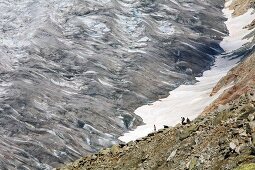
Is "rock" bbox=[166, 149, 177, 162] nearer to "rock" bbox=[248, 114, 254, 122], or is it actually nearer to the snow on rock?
"rock" bbox=[248, 114, 254, 122]

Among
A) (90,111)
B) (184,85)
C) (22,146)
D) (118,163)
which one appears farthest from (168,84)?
(118,163)

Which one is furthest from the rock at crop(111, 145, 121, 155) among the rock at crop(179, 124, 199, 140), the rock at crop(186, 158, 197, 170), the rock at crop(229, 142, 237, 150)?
the rock at crop(229, 142, 237, 150)

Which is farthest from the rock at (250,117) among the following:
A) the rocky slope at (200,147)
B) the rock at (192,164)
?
the rock at (192,164)

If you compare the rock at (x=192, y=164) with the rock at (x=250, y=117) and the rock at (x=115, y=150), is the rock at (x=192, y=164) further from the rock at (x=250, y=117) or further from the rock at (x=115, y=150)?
the rock at (x=115, y=150)

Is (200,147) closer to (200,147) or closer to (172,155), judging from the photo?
(200,147)

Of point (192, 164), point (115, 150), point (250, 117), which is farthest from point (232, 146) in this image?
point (115, 150)

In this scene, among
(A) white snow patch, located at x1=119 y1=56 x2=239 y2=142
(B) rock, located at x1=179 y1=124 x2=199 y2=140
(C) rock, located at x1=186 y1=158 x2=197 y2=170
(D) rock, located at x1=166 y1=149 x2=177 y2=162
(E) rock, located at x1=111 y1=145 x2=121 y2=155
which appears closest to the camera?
(C) rock, located at x1=186 y1=158 x2=197 y2=170

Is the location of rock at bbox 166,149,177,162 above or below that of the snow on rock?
below

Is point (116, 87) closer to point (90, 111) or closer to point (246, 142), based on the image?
point (90, 111)

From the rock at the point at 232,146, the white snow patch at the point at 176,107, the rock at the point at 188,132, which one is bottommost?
the rock at the point at 232,146

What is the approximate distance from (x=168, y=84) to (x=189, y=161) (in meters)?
165

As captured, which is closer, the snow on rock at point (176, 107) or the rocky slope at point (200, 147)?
the rocky slope at point (200, 147)

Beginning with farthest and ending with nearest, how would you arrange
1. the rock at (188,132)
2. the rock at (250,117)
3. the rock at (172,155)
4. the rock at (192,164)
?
the rock at (188,132) < the rock at (172,155) < the rock at (192,164) < the rock at (250,117)

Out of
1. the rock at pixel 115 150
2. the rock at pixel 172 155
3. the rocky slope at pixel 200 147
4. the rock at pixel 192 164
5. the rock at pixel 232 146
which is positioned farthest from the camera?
the rock at pixel 115 150
